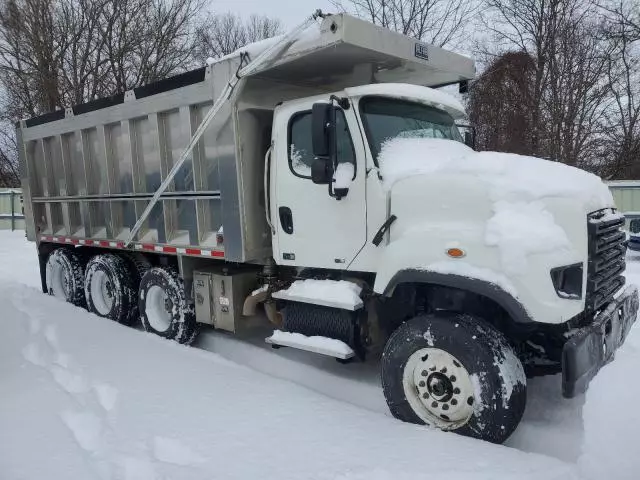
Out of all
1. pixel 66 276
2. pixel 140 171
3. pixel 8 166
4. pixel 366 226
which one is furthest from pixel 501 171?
pixel 8 166

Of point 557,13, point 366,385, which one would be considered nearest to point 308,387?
point 366,385

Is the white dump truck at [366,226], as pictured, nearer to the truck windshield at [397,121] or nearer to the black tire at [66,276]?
the truck windshield at [397,121]

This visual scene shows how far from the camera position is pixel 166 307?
6531 millimetres

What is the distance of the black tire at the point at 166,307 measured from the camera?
245 inches

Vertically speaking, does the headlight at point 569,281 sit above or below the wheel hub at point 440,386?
above

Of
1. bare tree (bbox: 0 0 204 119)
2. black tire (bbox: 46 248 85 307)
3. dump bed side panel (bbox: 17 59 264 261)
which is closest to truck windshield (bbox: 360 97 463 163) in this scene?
dump bed side panel (bbox: 17 59 264 261)

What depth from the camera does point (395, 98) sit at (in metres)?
4.66

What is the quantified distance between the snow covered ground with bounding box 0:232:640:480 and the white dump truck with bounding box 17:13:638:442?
0.37 metres

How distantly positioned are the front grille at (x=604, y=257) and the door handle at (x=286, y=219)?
2493mm

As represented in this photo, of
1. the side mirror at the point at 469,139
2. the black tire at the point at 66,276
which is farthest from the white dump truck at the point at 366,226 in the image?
the black tire at the point at 66,276

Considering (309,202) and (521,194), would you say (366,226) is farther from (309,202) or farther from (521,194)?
(521,194)

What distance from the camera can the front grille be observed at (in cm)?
354

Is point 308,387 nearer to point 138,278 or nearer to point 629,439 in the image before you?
point 629,439

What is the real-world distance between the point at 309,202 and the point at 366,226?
→ 25.9 inches
